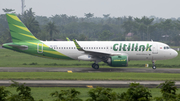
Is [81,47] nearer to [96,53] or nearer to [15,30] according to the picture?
[96,53]

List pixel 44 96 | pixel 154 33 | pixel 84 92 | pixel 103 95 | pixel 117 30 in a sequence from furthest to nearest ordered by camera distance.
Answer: pixel 117 30
pixel 154 33
pixel 84 92
pixel 44 96
pixel 103 95

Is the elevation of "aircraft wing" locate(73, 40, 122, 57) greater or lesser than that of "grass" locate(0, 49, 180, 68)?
greater

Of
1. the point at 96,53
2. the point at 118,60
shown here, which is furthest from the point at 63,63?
the point at 118,60

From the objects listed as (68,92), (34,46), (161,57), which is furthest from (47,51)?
(68,92)

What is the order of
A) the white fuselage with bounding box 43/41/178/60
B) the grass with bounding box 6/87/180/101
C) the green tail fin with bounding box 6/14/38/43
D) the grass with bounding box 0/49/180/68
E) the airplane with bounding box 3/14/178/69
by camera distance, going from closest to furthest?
the grass with bounding box 6/87/180/101
the airplane with bounding box 3/14/178/69
the white fuselage with bounding box 43/41/178/60
the green tail fin with bounding box 6/14/38/43
the grass with bounding box 0/49/180/68

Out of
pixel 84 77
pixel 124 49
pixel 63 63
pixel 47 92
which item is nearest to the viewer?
pixel 47 92

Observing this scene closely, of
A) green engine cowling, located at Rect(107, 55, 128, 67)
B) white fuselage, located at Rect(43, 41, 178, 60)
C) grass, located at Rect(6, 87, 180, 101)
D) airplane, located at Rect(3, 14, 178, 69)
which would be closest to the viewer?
grass, located at Rect(6, 87, 180, 101)

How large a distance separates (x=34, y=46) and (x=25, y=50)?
1.32 metres

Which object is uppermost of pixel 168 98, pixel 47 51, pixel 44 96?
pixel 47 51

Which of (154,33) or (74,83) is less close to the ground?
(154,33)

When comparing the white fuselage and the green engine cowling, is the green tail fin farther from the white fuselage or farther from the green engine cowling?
the green engine cowling

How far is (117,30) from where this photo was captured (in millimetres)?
165000

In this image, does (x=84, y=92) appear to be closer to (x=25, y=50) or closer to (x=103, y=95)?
(x=103, y=95)

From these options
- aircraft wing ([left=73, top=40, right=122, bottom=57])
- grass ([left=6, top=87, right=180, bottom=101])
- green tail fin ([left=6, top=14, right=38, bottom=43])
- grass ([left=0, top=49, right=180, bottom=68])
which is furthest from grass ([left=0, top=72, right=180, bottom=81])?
grass ([left=0, top=49, right=180, bottom=68])
